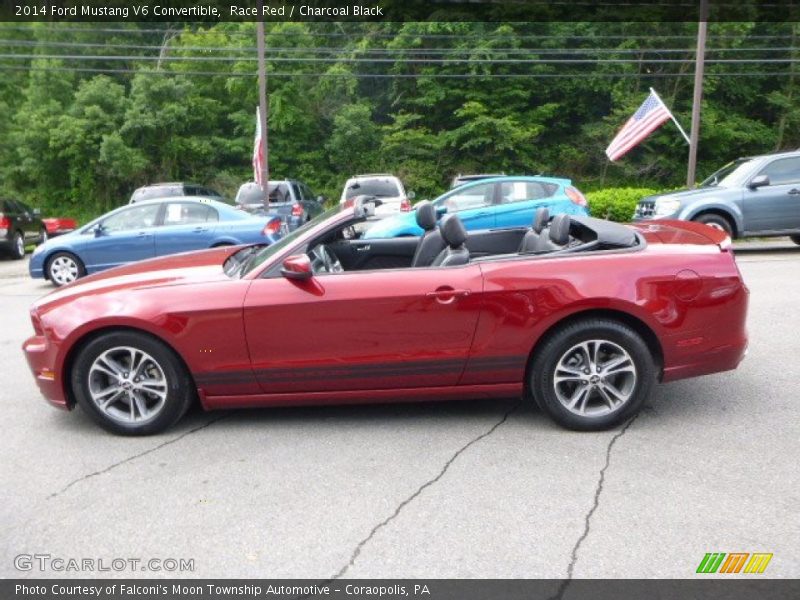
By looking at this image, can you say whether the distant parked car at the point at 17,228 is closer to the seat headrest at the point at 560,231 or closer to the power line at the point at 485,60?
the power line at the point at 485,60

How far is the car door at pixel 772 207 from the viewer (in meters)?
12.0

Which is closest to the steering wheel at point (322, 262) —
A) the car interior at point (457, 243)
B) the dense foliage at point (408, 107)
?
the car interior at point (457, 243)

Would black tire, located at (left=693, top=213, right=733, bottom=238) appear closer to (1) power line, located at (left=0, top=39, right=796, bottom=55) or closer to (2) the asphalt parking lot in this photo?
(2) the asphalt parking lot

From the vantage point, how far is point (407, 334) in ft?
13.6

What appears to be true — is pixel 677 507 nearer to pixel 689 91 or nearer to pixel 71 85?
pixel 689 91

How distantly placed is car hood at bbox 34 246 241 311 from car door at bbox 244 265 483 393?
0.53 m

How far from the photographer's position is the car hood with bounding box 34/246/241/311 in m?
4.40

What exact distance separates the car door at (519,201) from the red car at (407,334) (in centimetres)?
740

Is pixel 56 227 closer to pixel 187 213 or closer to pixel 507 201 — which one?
pixel 187 213

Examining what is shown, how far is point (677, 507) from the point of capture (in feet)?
10.8

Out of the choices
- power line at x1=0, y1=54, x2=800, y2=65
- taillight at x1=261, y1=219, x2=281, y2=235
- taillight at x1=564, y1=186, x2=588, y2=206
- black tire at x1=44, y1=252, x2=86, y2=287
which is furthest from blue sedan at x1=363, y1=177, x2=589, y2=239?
power line at x1=0, y1=54, x2=800, y2=65

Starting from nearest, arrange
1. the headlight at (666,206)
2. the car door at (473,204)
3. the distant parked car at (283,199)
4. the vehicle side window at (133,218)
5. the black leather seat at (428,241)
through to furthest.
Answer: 1. the black leather seat at (428,241)
2. the vehicle side window at (133,218)
3. the car door at (473,204)
4. the headlight at (666,206)
5. the distant parked car at (283,199)
